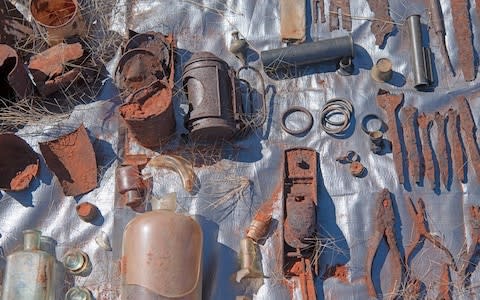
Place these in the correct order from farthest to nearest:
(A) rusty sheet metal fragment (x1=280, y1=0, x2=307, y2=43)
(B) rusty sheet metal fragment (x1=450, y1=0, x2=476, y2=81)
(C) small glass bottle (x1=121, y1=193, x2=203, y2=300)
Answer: (A) rusty sheet metal fragment (x1=280, y1=0, x2=307, y2=43)
(B) rusty sheet metal fragment (x1=450, y1=0, x2=476, y2=81)
(C) small glass bottle (x1=121, y1=193, x2=203, y2=300)

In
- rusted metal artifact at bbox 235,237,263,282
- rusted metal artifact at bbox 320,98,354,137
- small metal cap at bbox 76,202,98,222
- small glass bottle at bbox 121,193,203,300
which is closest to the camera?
small glass bottle at bbox 121,193,203,300

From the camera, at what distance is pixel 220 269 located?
11.6 ft

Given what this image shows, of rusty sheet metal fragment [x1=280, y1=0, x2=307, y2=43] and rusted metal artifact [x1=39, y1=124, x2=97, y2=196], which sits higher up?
rusty sheet metal fragment [x1=280, y1=0, x2=307, y2=43]

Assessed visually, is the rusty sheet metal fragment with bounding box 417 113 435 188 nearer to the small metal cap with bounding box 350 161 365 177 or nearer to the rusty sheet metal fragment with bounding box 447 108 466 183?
the rusty sheet metal fragment with bounding box 447 108 466 183

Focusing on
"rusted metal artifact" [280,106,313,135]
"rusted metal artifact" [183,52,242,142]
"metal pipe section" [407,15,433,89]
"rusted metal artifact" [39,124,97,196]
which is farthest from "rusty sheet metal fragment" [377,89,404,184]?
"rusted metal artifact" [39,124,97,196]

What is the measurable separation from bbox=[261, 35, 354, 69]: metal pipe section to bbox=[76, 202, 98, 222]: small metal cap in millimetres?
1285

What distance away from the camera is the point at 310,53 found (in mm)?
3869

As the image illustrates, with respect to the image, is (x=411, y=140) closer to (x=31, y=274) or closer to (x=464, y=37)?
(x=464, y=37)

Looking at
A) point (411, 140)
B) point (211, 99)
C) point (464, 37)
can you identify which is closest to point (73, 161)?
point (211, 99)

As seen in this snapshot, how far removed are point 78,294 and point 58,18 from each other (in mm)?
1658

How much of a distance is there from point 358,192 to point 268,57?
0.94 meters

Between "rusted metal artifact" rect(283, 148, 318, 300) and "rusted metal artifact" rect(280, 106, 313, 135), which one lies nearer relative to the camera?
"rusted metal artifact" rect(283, 148, 318, 300)

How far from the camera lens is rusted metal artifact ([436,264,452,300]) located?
11.3ft

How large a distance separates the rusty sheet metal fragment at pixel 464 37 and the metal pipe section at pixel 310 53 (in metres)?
0.67
